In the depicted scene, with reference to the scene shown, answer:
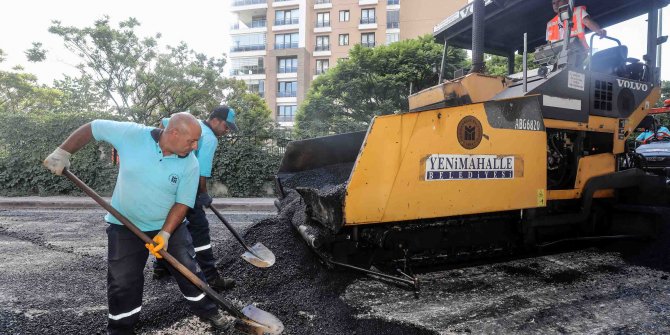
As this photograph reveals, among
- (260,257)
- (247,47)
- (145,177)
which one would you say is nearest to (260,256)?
(260,257)

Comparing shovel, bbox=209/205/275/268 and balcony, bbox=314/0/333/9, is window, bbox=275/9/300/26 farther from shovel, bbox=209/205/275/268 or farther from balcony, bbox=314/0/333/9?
shovel, bbox=209/205/275/268

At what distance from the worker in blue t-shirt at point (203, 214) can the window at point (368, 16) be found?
3385 cm

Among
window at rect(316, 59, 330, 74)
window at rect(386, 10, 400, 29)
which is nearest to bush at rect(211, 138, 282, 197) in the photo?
window at rect(316, 59, 330, 74)

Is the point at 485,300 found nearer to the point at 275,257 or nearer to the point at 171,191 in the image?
the point at 275,257

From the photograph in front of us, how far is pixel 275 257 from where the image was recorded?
11.5ft

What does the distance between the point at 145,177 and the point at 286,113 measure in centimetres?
3488

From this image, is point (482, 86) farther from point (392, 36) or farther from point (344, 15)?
point (344, 15)

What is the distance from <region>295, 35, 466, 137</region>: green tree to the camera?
15344mm

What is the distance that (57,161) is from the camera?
2287 millimetres

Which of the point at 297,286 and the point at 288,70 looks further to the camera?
the point at 288,70

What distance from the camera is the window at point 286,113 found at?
36406 millimetres

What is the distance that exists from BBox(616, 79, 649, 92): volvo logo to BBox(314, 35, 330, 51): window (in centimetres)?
3474

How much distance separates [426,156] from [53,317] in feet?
9.33

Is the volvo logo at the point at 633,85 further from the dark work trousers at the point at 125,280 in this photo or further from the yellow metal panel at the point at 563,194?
the dark work trousers at the point at 125,280
